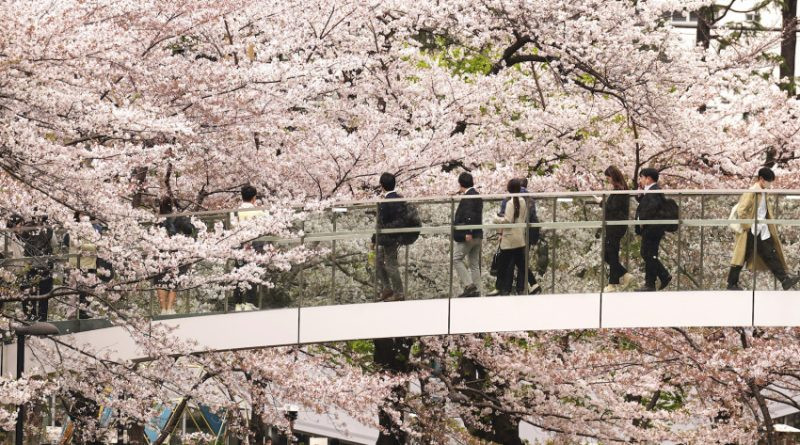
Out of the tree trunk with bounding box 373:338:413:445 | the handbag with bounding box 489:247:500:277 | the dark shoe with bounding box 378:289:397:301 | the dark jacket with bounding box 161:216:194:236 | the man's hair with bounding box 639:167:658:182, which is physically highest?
the man's hair with bounding box 639:167:658:182

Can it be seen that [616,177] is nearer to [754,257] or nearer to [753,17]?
[754,257]

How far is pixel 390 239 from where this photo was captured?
1395cm

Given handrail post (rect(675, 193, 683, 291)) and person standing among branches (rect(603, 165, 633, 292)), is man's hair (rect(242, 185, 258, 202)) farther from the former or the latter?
handrail post (rect(675, 193, 683, 291))

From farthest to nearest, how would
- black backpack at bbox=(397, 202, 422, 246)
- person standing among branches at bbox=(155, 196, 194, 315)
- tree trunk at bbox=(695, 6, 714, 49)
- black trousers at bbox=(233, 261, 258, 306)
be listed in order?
tree trunk at bbox=(695, 6, 714, 49) → black backpack at bbox=(397, 202, 422, 246) → black trousers at bbox=(233, 261, 258, 306) → person standing among branches at bbox=(155, 196, 194, 315)

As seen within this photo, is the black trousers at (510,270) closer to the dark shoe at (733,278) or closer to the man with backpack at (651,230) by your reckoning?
the man with backpack at (651,230)

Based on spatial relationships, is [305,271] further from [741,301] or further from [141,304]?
[741,301]

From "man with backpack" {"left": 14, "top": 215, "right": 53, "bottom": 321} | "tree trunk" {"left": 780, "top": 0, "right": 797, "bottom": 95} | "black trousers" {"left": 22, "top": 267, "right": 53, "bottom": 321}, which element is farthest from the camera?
"tree trunk" {"left": 780, "top": 0, "right": 797, "bottom": 95}

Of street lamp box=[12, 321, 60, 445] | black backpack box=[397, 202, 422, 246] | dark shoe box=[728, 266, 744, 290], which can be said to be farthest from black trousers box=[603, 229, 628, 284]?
street lamp box=[12, 321, 60, 445]

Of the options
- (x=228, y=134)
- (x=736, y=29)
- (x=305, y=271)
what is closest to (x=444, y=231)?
(x=305, y=271)

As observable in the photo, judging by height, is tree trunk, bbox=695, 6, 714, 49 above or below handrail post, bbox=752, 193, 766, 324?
above

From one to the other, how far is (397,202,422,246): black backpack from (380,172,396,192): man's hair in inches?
9.3

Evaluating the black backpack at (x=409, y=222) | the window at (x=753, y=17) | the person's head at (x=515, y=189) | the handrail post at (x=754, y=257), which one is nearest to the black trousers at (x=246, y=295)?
the black backpack at (x=409, y=222)

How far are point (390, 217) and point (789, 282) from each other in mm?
4481

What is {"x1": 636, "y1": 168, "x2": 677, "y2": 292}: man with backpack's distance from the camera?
14172 millimetres
